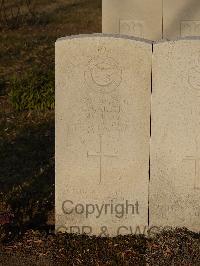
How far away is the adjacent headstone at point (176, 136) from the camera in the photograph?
170 inches

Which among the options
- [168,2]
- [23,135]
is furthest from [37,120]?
[168,2]

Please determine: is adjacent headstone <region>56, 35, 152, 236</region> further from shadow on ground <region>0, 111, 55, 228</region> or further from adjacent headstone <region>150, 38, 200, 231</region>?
shadow on ground <region>0, 111, 55, 228</region>

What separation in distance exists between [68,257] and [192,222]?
3.36 feet

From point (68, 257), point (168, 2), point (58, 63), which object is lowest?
point (68, 257)

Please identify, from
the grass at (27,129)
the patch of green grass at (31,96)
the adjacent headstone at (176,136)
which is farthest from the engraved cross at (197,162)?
the patch of green grass at (31,96)

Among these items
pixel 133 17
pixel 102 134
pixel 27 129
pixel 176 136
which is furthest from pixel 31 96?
pixel 176 136

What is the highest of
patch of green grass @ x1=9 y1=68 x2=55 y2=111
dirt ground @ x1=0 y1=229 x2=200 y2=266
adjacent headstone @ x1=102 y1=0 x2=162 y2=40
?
adjacent headstone @ x1=102 y1=0 x2=162 y2=40

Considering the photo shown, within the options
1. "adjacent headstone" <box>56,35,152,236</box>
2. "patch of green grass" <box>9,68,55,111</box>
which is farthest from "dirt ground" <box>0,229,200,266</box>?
"patch of green grass" <box>9,68,55,111</box>

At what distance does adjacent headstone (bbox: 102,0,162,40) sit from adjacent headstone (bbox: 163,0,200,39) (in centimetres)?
11

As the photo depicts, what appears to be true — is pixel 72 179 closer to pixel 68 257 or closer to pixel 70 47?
pixel 68 257

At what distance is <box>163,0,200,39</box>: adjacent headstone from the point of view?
294 inches

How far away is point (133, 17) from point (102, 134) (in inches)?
132

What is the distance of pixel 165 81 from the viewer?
435 centimetres

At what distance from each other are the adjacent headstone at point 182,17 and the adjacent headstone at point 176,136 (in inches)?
127
